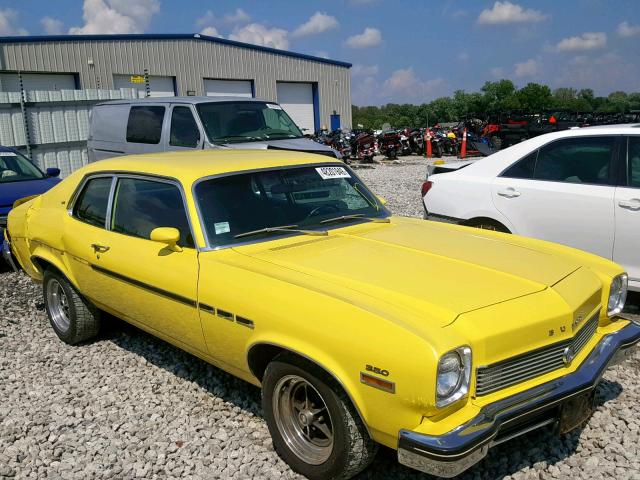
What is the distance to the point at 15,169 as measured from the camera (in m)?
8.49

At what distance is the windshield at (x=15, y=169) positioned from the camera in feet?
27.1

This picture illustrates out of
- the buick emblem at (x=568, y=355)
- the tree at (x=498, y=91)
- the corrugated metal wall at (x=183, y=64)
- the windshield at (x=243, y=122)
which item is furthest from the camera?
the tree at (x=498, y=91)

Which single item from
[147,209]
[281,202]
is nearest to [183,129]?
[147,209]

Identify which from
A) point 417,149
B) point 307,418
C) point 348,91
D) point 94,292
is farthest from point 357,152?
point 307,418

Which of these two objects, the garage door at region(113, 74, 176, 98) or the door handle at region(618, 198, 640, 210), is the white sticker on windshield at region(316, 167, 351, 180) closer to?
the door handle at region(618, 198, 640, 210)

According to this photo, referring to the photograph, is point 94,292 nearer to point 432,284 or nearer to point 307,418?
point 307,418

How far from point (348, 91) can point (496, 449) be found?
32345 mm

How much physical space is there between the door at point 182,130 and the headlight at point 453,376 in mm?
6934

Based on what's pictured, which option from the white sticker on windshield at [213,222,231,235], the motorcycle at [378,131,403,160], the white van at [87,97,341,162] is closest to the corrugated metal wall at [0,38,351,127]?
the motorcycle at [378,131,403,160]

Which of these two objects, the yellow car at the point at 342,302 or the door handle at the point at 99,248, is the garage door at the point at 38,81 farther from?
the door handle at the point at 99,248

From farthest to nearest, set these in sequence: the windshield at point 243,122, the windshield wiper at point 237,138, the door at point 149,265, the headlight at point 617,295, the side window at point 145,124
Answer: the side window at point 145,124 < the windshield at point 243,122 < the windshield wiper at point 237,138 < the door at point 149,265 < the headlight at point 617,295

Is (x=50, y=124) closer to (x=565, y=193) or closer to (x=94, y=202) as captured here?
(x=94, y=202)

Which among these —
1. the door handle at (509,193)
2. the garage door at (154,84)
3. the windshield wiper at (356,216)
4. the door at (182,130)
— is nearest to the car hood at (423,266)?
the windshield wiper at (356,216)

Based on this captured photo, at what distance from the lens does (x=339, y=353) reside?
2.65m
